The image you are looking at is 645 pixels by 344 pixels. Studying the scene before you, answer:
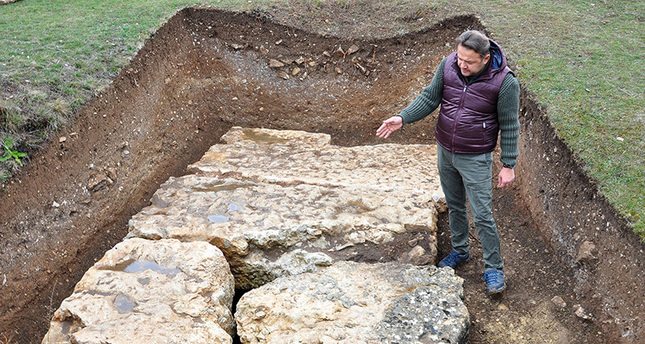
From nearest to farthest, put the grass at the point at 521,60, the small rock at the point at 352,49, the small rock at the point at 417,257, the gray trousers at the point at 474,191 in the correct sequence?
the gray trousers at the point at 474,191
the small rock at the point at 417,257
the grass at the point at 521,60
the small rock at the point at 352,49

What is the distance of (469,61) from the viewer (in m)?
4.82

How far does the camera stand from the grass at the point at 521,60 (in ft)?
20.9

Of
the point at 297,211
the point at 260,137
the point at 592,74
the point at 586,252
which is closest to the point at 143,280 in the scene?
the point at 297,211

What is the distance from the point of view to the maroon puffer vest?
4930mm

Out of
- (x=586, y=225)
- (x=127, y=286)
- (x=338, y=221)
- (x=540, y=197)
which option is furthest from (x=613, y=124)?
(x=127, y=286)

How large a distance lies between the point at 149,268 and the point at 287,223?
4.93ft

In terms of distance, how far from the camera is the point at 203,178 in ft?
24.6

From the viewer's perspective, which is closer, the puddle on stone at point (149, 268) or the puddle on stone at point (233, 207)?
the puddle on stone at point (149, 268)

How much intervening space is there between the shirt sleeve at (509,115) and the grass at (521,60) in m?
1.20

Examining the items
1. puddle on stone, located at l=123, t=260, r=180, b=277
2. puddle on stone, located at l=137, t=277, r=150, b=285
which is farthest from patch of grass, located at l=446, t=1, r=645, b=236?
puddle on stone, located at l=137, t=277, r=150, b=285

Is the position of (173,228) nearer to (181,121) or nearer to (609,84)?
(181,121)

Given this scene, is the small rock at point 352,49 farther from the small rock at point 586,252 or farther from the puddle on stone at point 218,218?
the small rock at point 586,252

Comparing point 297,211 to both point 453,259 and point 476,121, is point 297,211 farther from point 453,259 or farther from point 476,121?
point 476,121

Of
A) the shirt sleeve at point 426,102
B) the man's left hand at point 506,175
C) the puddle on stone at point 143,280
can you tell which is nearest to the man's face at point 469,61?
the shirt sleeve at point 426,102
